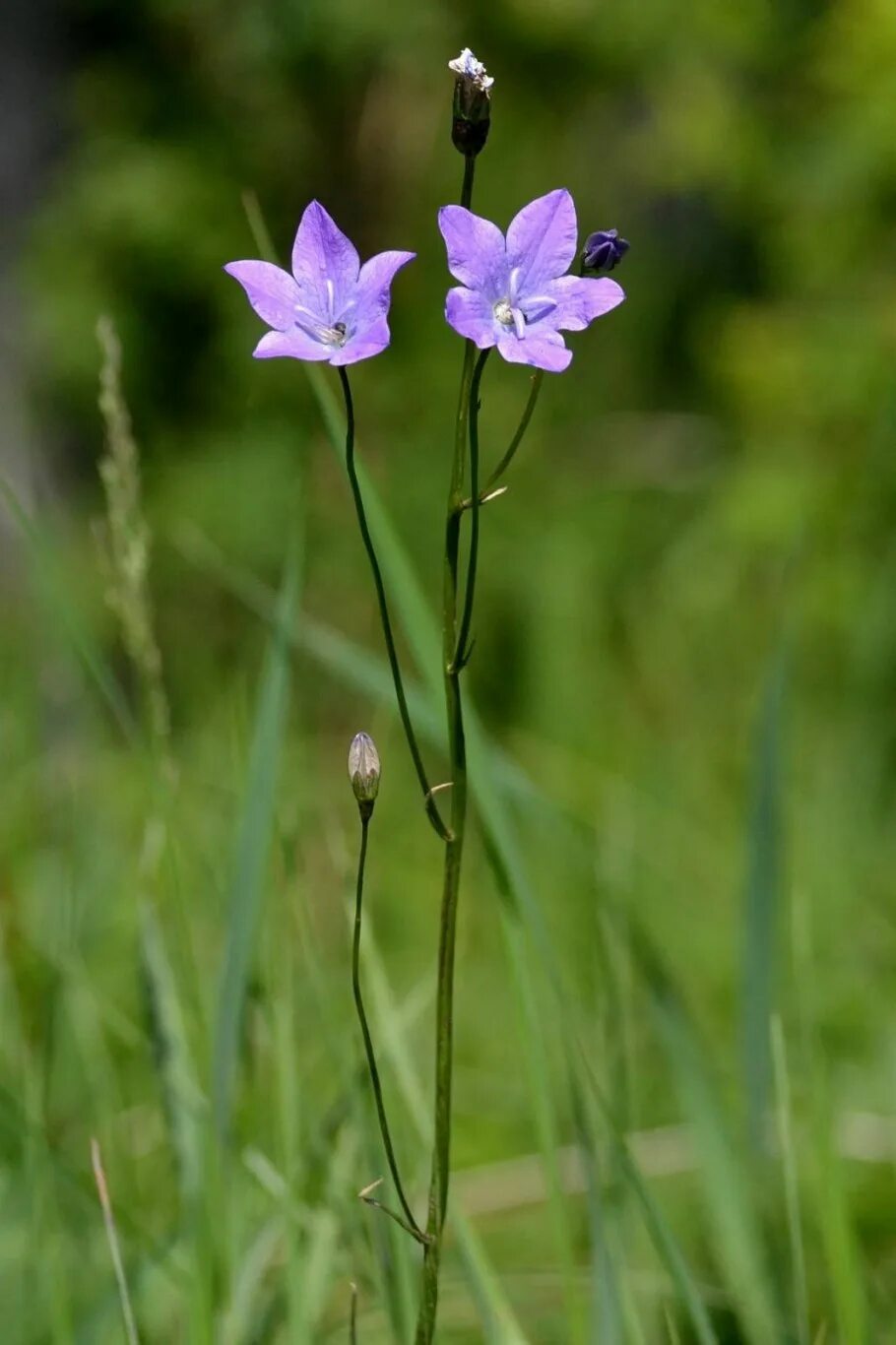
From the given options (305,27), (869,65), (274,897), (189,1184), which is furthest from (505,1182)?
(305,27)

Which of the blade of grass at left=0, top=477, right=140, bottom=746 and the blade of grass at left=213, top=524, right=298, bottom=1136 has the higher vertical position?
the blade of grass at left=0, top=477, right=140, bottom=746

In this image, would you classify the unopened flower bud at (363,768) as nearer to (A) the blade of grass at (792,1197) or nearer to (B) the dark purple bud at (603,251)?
(B) the dark purple bud at (603,251)

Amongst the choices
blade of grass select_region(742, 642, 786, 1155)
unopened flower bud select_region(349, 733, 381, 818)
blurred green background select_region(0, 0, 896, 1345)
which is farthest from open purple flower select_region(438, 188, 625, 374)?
blade of grass select_region(742, 642, 786, 1155)

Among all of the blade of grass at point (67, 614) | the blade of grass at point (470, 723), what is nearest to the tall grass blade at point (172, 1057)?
the blade of grass at point (67, 614)

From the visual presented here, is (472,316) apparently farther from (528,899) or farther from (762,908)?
(762,908)

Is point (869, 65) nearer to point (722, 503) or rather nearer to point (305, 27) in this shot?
point (722, 503)

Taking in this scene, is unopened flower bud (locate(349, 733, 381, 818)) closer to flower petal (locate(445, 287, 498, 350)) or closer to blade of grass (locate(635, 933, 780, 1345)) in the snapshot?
flower petal (locate(445, 287, 498, 350))
